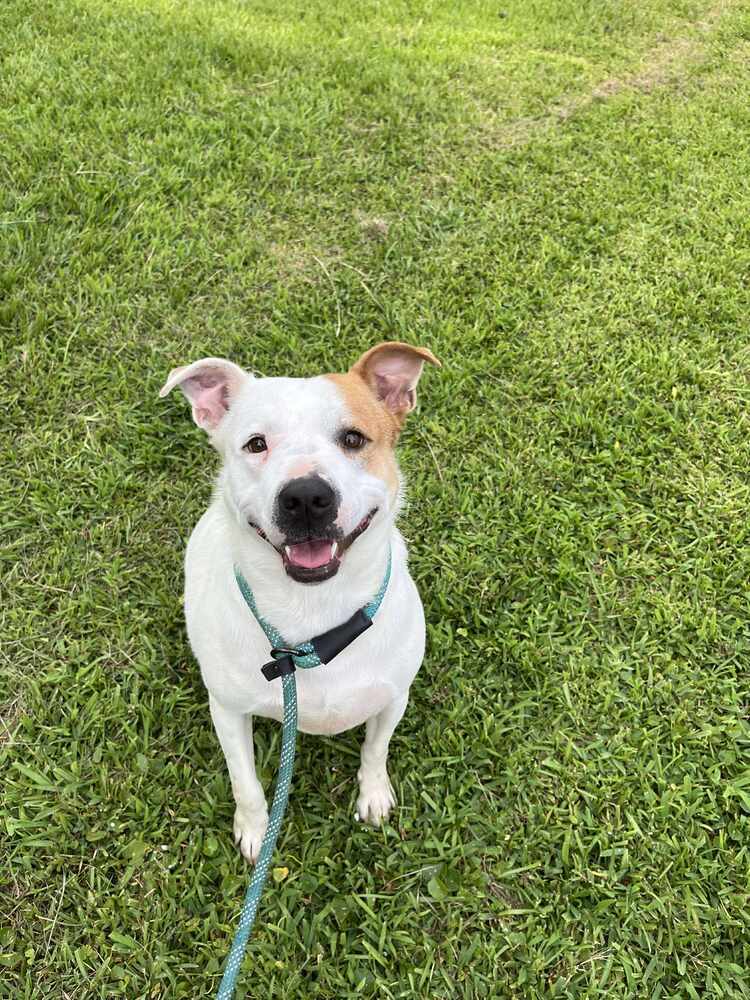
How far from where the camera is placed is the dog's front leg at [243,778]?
2.37 meters

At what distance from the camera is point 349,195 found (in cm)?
517

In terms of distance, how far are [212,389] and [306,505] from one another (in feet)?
2.47

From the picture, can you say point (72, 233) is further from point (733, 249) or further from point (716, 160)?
point (716, 160)

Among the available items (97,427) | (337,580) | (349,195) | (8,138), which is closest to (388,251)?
(349,195)

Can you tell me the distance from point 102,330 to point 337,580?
2.79 metres

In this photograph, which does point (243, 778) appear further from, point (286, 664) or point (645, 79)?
point (645, 79)

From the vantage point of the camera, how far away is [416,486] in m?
3.67

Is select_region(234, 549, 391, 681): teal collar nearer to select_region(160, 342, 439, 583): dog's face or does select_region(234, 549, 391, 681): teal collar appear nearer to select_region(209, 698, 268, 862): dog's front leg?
select_region(160, 342, 439, 583): dog's face

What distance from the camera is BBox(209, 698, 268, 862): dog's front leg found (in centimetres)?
237

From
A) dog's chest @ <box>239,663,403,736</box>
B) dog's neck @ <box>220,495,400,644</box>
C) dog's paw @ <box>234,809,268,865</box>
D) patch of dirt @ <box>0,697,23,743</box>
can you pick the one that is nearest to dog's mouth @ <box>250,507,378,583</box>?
dog's neck @ <box>220,495,400,644</box>

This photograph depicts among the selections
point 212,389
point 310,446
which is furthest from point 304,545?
point 212,389

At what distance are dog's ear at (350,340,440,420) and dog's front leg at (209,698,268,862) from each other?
1178 millimetres

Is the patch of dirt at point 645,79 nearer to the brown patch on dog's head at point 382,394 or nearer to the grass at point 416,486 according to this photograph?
the grass at point 416,486

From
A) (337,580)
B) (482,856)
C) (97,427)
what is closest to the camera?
(337,580)
